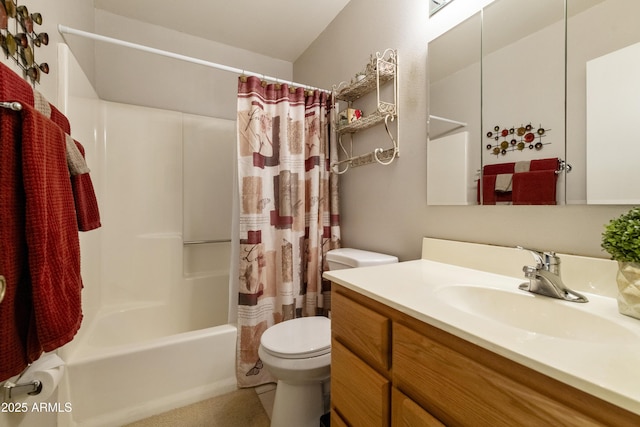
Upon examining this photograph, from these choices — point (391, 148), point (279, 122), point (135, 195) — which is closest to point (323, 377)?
point (391, 148)

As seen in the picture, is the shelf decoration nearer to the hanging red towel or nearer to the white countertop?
the white countertop

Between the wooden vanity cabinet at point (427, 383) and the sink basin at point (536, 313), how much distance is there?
160 mm

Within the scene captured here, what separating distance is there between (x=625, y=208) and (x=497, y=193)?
33cm

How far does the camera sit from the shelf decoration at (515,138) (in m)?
0.92

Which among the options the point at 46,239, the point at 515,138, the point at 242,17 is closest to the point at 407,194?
the point at 515,138

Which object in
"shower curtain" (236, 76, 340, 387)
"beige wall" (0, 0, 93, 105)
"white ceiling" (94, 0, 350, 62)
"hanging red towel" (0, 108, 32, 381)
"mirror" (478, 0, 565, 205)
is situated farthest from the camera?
"white ceiling" (94, 0, 350, 62)

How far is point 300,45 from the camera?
2.32 metres

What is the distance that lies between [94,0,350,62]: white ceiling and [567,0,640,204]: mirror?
146 cm

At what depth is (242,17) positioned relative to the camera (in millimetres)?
1986

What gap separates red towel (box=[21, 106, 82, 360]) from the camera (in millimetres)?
613

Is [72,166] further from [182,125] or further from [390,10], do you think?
[390,10]

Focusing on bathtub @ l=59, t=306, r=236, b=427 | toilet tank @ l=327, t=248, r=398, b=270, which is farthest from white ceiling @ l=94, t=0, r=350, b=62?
bathtub @ l=59, t=306, r=236, b=427

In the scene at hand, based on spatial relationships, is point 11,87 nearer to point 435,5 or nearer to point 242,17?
point 435,5

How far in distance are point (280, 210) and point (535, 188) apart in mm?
1252
